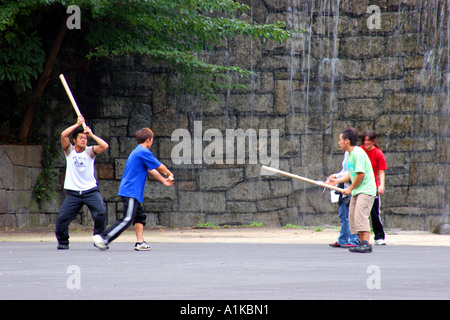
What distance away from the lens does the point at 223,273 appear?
6242 mm

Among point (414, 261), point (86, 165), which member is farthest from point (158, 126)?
point (414, 261)

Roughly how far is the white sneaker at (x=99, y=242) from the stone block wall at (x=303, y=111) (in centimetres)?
520

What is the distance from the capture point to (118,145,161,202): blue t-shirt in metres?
8.31

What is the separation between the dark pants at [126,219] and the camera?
808cm

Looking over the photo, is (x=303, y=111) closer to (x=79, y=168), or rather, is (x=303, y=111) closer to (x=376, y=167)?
(x=376, y=167)

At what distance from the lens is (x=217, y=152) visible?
13.5m

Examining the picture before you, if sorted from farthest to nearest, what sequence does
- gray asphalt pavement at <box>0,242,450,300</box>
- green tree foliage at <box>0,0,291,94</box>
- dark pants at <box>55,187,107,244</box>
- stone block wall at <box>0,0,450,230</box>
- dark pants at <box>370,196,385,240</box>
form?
stone block wall at <box>0,0,450,230</box>
green tree foliage at <box>0,0,291,94</box>
dark pants at <box>370,196,385,240</box>
dark pants at <box>55,187,107,244</box>
gray asphalt pavement at <box>0,242,450,300</box>

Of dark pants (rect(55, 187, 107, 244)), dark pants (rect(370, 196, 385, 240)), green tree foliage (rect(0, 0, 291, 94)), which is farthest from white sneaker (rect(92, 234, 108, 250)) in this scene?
green tree foliage (rect(0, 0, 291, 94))

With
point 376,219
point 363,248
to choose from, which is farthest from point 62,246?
point 376,219

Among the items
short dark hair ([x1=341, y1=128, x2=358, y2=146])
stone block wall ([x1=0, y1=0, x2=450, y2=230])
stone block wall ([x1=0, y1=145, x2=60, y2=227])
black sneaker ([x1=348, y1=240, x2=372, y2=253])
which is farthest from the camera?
stone block wall ([x1=0, y1=0, x2=450, y2=230])

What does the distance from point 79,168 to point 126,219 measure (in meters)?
1.00

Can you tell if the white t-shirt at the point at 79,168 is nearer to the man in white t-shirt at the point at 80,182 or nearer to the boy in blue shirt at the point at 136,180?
the man in white t-shirt at the point at 80,182

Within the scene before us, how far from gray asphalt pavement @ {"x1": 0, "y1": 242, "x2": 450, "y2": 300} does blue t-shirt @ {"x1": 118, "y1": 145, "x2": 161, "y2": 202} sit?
2.35 feet

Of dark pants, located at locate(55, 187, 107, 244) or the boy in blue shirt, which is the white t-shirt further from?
the boy in blue shirt
